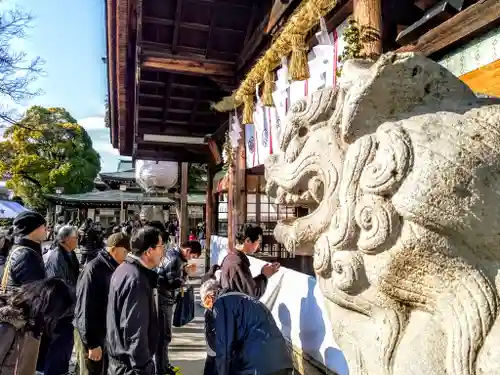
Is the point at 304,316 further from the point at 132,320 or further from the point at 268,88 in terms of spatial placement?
the point at 268,88

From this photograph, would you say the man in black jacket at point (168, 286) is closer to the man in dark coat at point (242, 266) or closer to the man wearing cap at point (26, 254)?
the man in dark coat at point (242, 266)

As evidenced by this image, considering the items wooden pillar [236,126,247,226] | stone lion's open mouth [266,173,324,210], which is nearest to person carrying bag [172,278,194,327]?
wooden pillar [236,126,247,226]

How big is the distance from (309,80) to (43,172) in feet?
88.5

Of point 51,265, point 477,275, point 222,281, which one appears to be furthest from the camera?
point 51,265

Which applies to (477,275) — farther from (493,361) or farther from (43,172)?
(43,172)

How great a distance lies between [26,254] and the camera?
3.52 meters

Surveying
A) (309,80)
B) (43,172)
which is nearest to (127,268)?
(309,80)

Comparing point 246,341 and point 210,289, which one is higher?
point 210,289

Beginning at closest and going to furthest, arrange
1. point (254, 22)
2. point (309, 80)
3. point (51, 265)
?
1. point (309, 80)
2. point (51, 265)
3. point (254, 22)

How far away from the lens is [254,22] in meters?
5.60

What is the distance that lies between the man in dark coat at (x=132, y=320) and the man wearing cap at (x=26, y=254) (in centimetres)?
100

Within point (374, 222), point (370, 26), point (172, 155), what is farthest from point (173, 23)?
point (172, 155)

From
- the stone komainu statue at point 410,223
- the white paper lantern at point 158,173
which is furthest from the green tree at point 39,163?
the stone komainu statue at point 410,223

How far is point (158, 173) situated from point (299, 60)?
912 cm
